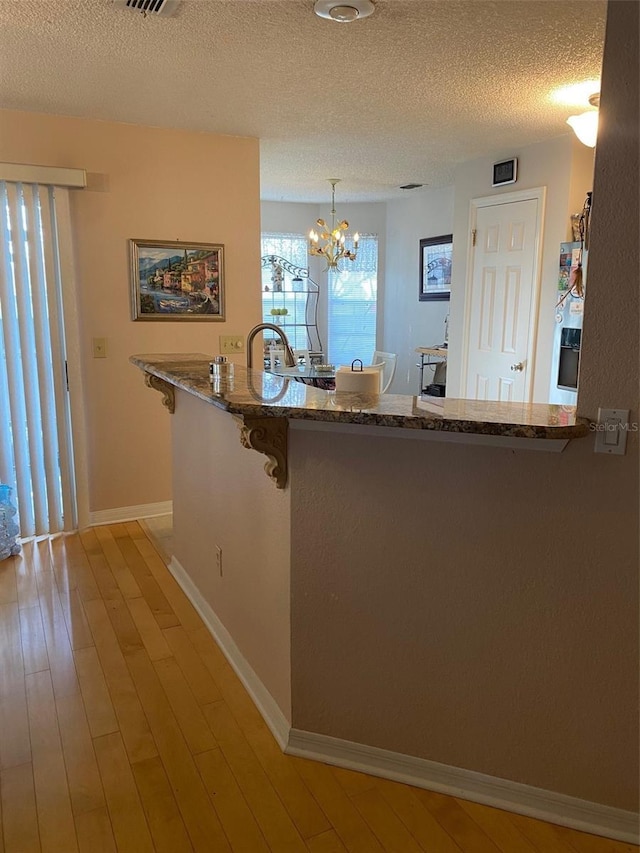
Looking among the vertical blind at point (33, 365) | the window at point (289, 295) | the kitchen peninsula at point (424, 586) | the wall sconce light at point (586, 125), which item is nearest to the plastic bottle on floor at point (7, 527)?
the vertical blind at point (33, 365)

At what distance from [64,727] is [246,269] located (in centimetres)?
281

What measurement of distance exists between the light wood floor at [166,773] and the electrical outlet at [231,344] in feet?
6.04

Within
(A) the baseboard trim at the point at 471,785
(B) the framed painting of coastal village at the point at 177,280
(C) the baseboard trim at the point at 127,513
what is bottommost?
(A) the baseboard trim at the point at 471,785

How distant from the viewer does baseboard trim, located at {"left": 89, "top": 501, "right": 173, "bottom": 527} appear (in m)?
3.82

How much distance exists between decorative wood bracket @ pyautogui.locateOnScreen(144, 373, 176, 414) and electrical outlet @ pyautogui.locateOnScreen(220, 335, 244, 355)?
3.66 ft

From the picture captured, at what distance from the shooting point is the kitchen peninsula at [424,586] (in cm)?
154

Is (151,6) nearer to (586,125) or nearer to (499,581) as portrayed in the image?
(586,125)

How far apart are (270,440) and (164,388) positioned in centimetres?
131

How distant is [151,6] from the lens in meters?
2.05

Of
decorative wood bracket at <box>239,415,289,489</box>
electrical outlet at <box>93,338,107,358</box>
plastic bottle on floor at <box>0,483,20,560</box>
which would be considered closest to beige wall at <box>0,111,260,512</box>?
electrical outlet at <box>93,338,107,358</box>

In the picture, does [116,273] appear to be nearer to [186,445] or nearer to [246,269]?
[246,269]

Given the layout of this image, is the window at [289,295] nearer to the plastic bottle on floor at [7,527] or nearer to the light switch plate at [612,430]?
the plastic bottle on floor at [7,527]

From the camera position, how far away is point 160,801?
1.73 meters

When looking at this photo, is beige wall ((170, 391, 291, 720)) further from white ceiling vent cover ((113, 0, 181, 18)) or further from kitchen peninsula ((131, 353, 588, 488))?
white ceiling vent cover ((113, 0, 181, 18))
